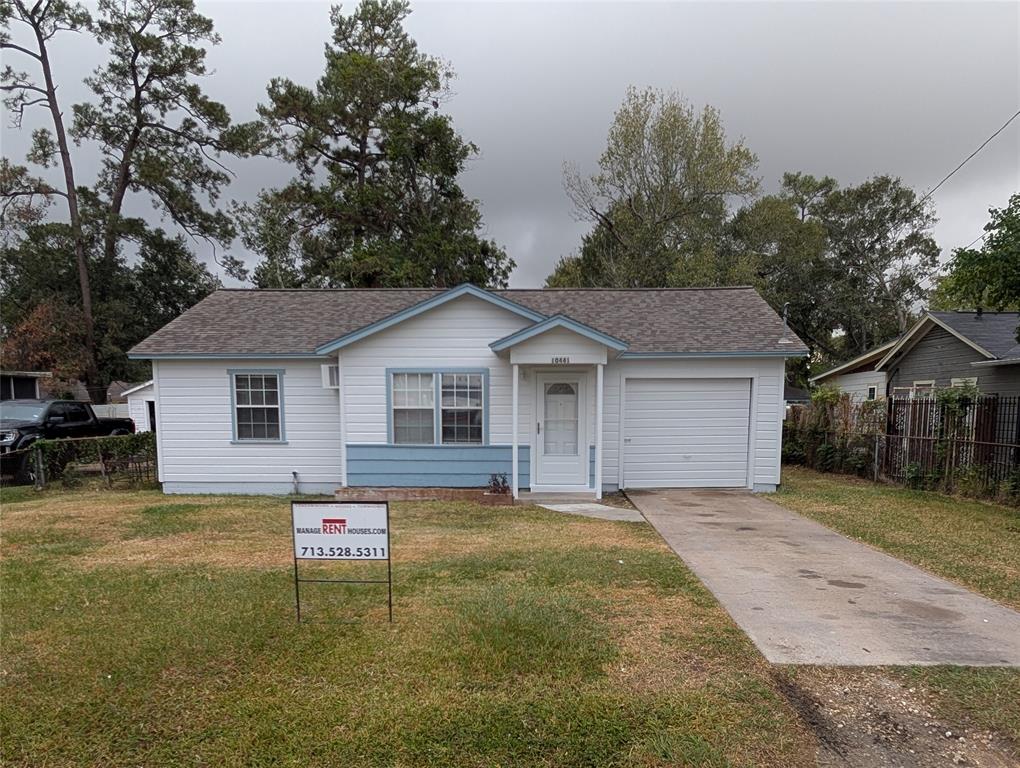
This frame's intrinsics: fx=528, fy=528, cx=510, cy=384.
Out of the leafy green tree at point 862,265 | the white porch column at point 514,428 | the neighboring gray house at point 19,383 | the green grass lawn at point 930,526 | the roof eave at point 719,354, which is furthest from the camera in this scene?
the leafy green tree at point 862,265

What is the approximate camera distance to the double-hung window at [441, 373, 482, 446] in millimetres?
9742

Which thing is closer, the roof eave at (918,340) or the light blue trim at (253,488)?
the light blue trim at (253,488)

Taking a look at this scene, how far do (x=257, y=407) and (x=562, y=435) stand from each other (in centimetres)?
596

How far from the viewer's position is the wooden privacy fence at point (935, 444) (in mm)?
9430

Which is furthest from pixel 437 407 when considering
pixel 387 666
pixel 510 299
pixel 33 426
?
pixel 33 426

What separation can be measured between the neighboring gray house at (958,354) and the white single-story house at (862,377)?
77.7 inches

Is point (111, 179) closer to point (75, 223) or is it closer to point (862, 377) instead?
point (75, 223)

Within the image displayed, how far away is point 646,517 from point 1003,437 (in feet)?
24.2

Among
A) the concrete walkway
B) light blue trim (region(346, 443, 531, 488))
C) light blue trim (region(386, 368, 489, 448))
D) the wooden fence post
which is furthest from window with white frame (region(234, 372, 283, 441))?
the concrete walkway

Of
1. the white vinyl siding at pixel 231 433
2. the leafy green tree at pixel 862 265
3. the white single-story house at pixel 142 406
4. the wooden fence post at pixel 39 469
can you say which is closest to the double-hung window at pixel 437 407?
the white vinyl siding at pixel 231 433

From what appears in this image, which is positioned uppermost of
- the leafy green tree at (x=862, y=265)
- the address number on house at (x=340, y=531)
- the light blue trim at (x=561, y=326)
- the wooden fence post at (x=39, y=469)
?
the leafy green tree at (x=862, y=265)

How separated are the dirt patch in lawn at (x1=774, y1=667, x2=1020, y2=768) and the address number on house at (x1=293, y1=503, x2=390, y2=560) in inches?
115

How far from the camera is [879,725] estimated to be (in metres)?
2.93

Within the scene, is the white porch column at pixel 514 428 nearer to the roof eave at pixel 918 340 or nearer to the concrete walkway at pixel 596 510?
the concrete walkway at pixel 596 510
